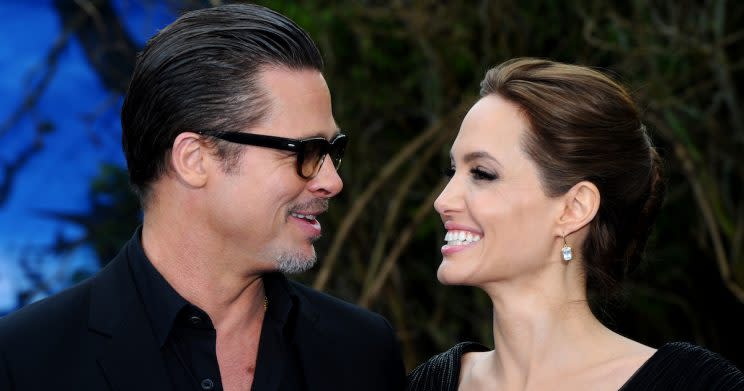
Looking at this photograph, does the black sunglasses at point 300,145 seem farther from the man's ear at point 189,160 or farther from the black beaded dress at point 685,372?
the black beaded dress at point 685,372

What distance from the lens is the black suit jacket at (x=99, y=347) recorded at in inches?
88.4

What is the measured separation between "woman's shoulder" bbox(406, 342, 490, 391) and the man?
14cm

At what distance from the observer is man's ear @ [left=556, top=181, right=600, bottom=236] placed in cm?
267

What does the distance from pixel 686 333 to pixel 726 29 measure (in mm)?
1784

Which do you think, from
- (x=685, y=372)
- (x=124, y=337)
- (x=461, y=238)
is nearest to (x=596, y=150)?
(x=461, y=238)

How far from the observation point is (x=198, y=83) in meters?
2.59

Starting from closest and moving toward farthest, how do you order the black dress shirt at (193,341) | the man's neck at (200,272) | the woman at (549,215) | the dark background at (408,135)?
the black dress shirt at (193,341) → the man's neck at (200,272) → the woman at (549,215) → the dark background at (408,135)

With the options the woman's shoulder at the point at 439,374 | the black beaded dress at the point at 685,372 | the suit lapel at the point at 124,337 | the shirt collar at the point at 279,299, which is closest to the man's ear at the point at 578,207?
the black beaded dress at the point at 685,372

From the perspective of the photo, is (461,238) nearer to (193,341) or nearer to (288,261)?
(288,261)

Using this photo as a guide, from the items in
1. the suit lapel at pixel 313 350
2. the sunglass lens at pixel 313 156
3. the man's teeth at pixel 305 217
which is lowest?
the suit lapel at pixel 313 350

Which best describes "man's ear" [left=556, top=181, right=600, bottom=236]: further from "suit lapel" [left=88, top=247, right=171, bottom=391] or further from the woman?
"suit lapel" [left=88, top=247, right=171, bottom=391]

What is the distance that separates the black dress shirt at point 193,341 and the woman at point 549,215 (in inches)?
19.8

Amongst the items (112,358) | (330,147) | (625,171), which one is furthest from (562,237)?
(112,358)

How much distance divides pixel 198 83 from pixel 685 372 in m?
1.48
